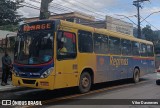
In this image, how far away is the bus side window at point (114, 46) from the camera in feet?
49.4

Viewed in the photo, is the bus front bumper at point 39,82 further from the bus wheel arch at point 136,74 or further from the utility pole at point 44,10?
the bus wheel arch at point 136,74

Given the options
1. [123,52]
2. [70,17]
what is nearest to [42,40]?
[123,52]

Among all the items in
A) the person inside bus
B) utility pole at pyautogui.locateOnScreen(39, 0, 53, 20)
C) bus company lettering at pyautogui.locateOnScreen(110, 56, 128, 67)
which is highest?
utility pole at pyautogui.locateOnScreen(39, 0, 53, 20)

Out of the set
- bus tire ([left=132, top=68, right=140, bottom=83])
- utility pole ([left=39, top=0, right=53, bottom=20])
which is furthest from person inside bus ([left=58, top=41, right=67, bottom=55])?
bus tire ([left=132, top=68, right=140, bottom=83])

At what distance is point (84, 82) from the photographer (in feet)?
41.2

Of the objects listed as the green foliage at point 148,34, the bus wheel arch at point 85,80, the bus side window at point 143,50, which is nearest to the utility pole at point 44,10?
the bus wheel arch at point 85,80

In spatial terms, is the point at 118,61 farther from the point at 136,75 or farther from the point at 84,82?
the point at 84,82

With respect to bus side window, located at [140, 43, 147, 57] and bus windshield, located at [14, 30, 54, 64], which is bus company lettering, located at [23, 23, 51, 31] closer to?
bus windshield, located at [14, 30, 54, 64]

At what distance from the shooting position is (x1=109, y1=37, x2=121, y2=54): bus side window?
15.0m

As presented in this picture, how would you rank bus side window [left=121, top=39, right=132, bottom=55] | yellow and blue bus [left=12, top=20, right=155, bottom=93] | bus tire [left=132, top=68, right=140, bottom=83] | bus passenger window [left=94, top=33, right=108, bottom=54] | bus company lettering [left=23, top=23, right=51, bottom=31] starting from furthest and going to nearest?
bus tire [left=132, top=68, right=140, bottom=83] < bus side window [left=121, top=39, right=132, bottom=55] < bus passenger window [left=94, top=33, right=108, bottom=54] < bus company lettering [left=23, top=23, right=51, bottom=31] < yellow and blue bus [left=12, top=20, right=155, bottom=93]

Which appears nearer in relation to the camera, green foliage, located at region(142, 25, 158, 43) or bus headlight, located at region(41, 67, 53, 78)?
bus headlight, located at region(41, 67, 53, 78)

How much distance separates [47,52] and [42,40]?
0.59 metres


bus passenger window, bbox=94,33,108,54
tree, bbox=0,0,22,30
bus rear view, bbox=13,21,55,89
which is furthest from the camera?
tree, bbox=0,0,22,30

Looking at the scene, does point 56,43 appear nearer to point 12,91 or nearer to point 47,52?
point 47,52
